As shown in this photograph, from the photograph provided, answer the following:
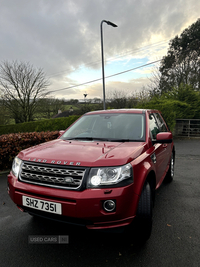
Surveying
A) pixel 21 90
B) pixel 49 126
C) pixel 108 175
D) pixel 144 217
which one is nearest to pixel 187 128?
pixel 49 126

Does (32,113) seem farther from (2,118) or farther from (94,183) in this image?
(94,183)

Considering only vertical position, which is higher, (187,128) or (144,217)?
(144,217)

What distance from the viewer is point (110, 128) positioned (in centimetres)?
324

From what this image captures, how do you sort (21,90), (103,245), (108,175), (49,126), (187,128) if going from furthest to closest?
(21,90) → (49,126) → (187,128) → (103,245) → (108,175)

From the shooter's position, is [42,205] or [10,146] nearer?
[42,205]

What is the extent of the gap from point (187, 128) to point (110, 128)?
42.0 ft

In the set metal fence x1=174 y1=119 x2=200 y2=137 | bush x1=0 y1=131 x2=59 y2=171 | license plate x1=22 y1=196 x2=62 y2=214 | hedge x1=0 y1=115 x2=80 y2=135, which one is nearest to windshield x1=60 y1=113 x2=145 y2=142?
license plate x1=22 y1=196 x2=62 y2=214

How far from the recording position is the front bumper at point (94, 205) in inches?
73.0

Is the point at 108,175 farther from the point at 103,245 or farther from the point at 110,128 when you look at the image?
the point at 110,128

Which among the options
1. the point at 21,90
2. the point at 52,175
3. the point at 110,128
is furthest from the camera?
the point at 21,90

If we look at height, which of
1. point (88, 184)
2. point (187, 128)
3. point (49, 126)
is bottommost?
point (187, 128)

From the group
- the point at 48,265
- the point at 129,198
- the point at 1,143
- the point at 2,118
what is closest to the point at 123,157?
the point at 129,198

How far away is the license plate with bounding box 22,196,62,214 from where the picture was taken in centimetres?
196

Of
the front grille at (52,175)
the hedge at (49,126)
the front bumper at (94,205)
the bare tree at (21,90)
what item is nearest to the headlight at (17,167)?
the front grille at (52,175)
